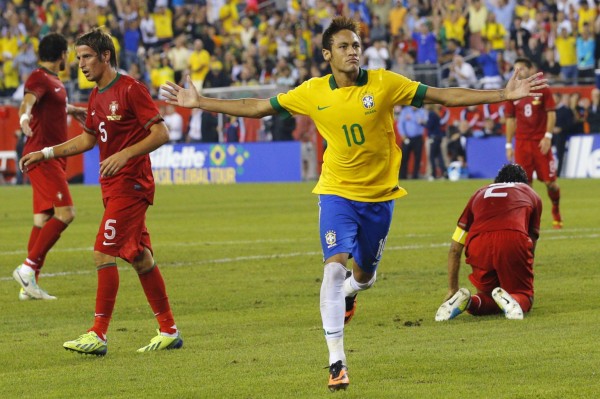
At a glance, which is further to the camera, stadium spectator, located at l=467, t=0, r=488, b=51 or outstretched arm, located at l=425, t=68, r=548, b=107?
stadium spectator, located at l=467, t=0, r=488, b=51

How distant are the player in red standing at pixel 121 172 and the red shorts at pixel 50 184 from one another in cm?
362

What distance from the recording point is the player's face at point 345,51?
793 centimetres

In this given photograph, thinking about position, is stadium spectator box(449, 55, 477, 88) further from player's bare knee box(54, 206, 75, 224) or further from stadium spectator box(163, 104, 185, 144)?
player's bare knee box(54, 206, 75, 224)

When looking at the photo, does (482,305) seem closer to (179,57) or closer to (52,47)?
(52,47)

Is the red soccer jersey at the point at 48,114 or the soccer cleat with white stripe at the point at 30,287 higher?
the red soccer jersey at the point at 48,114

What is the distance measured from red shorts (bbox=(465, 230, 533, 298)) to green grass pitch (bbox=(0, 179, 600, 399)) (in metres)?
0.33

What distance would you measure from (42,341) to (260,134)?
2650 cm

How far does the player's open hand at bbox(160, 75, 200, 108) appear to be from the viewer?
825 centimetres

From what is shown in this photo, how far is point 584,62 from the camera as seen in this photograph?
109ft

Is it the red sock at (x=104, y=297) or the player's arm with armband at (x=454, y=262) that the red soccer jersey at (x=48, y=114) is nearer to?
the red sock at (x=104, y=297)

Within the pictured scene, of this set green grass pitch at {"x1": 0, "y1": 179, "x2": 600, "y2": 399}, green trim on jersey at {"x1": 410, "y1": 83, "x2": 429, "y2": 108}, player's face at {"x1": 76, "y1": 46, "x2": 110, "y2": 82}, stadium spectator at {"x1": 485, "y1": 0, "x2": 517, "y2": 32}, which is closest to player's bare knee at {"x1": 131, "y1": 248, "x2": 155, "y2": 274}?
green grass pitch at {"x1": 0, "y1": 179, "x2": 600, "y2": 399}

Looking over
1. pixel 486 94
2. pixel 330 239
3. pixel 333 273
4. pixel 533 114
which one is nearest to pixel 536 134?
pixel 533 114

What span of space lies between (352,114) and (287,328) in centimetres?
256

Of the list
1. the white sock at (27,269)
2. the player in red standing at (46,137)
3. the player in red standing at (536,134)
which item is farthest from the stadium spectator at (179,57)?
the white sock at (27,269)
